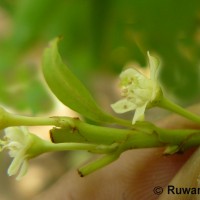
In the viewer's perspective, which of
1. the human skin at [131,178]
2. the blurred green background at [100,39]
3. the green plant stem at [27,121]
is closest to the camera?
the green plant stem at [27,121]

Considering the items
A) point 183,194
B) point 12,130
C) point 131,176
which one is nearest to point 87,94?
point 12,130

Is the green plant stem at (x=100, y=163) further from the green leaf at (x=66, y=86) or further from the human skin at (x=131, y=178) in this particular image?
the human skin at (x=131, y=178)

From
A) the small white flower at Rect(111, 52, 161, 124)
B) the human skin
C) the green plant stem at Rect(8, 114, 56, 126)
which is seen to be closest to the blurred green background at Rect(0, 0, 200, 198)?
the human skin

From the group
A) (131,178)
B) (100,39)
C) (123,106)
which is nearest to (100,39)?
(100,39)

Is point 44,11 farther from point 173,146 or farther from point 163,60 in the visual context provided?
point 173,146

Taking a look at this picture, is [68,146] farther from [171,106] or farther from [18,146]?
[171,106]

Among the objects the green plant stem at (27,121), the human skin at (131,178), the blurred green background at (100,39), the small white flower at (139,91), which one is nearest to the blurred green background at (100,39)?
the blurred green background at (100,39)
